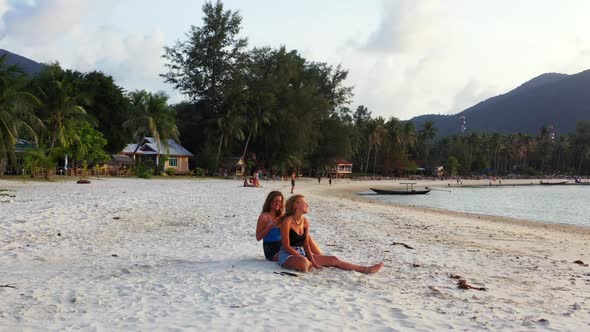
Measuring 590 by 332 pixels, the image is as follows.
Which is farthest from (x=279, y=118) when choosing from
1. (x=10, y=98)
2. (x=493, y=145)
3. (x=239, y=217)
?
(x=493, y=145)

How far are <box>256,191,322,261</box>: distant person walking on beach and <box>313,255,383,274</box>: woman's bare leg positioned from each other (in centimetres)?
19

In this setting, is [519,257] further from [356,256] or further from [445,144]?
[445,144]

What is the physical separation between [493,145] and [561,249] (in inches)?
4634

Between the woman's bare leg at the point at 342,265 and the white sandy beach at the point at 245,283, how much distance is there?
139 mm

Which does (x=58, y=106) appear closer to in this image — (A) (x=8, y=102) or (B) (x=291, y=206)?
(A) (x=8, y=102)

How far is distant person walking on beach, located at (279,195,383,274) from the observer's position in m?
6.71

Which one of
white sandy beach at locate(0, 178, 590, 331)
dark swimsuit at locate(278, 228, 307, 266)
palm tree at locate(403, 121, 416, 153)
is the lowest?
white sandy beach at locate(0, 178, 590, 331)

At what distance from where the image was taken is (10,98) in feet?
78.4

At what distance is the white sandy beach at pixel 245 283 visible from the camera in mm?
4648

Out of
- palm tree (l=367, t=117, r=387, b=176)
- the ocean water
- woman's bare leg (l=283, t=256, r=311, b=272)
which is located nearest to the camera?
woman's bare leg (l=283, t=256, r=311, b=272)

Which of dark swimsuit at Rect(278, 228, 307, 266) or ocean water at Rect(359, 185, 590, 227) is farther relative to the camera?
ocean water at Rect(359, 185, 590, 227)

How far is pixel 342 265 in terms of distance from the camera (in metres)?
6.89

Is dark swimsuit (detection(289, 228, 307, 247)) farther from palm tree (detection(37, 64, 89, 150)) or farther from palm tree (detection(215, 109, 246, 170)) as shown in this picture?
palm tree (detection(215, 109, 246, 170))

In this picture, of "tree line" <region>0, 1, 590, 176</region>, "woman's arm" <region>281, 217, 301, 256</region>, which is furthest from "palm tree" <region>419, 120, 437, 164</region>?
"woman's arm" <region>281, 217, 301, 256</region>
